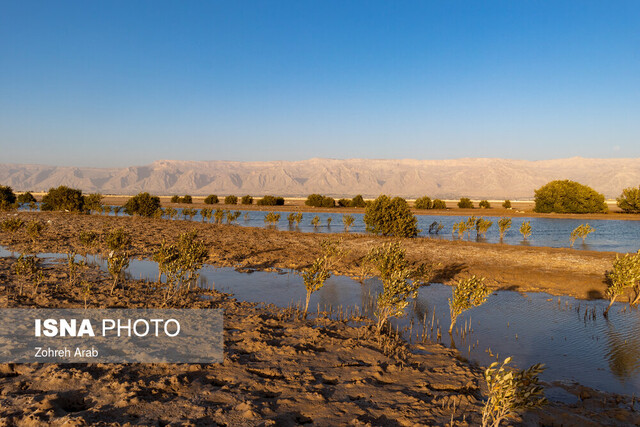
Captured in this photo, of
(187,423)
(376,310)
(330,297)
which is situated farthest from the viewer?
(330,297)

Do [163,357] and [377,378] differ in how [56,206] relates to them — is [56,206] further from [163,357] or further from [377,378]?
[377,378]

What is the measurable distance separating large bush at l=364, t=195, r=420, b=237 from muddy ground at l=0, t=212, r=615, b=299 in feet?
7.80

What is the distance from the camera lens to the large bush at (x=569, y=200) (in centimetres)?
9506

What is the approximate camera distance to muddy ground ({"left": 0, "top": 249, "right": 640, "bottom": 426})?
9.45 m

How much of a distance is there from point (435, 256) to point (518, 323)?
54.3 feet

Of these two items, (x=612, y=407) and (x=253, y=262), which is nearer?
(x=612, y=407)

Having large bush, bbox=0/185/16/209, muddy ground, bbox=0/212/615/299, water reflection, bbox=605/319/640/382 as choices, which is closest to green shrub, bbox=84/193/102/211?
large bush, bbox=0/185/16/209

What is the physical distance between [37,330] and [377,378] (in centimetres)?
1302

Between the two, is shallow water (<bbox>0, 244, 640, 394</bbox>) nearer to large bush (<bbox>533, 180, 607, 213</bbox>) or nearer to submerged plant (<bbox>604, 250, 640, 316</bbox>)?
submerged plant (<bbox>604, 250, 640, 316</bbox>)

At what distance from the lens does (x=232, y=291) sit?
79.7 ft

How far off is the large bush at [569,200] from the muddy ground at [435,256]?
69.4 meters

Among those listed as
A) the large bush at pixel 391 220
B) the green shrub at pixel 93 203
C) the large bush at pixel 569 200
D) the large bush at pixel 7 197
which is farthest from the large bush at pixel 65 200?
the large bush at pixel 569 200

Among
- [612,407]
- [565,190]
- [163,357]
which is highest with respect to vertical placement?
[565,190]

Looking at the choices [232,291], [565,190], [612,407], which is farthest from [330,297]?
[565,190]
